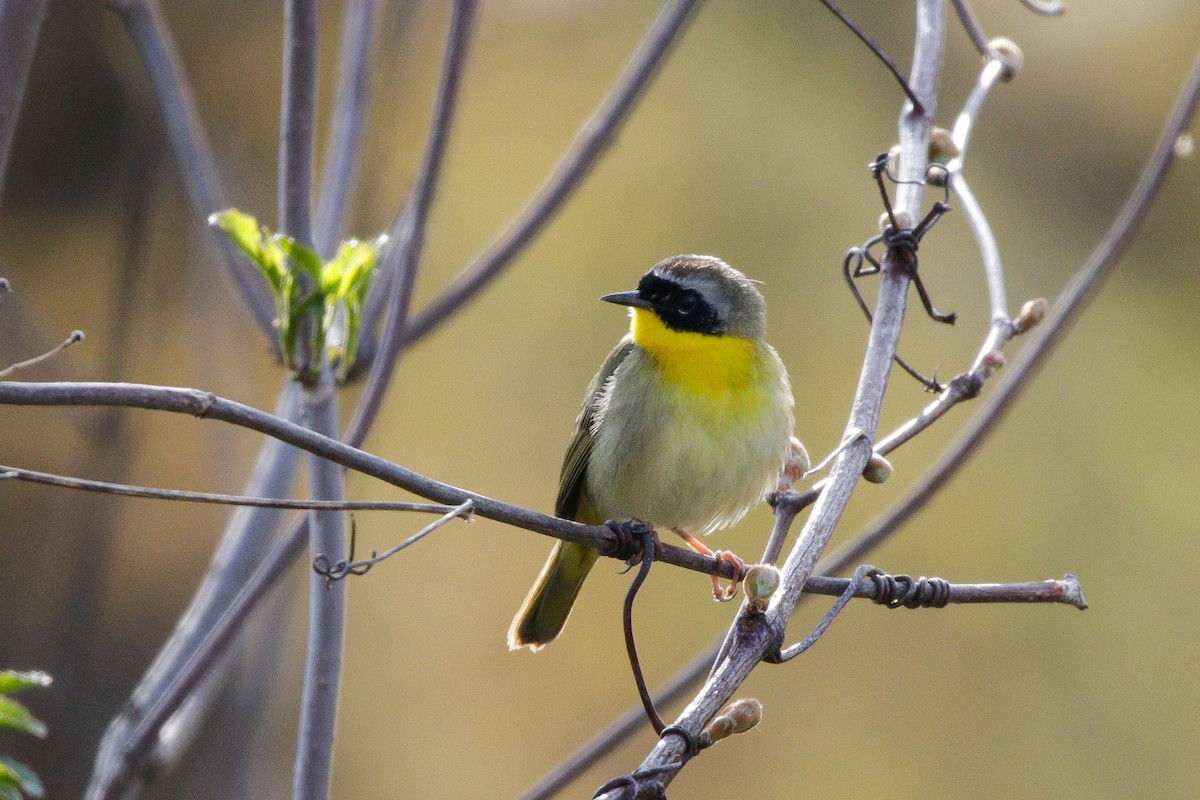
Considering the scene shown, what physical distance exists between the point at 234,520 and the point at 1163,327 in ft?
22.3

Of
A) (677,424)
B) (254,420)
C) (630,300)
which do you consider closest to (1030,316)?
(677,424)

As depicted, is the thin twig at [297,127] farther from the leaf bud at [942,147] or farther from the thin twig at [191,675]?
the leaf bud at [942,147]

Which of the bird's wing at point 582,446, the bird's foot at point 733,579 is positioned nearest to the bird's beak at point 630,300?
the bird's wing at point 582,446

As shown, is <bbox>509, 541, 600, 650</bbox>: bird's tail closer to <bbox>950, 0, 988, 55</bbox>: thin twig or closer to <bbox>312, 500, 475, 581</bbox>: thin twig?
<bbox>312, 500, 475, 581</bbox>: thin twig

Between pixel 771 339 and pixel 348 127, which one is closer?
pixel 348 127

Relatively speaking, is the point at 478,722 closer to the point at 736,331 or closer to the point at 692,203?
the point at 692,203

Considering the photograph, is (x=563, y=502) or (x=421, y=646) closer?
(x=563, y=502)

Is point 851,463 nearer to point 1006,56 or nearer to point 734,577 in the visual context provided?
point 734,577

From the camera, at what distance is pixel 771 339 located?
24.2 feet

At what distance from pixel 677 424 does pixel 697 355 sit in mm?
248

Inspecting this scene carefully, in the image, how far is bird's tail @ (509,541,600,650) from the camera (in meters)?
3.65

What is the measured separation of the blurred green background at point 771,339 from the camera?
6.27 meters

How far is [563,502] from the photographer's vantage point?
150 inches

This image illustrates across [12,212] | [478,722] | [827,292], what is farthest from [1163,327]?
[12,212]
